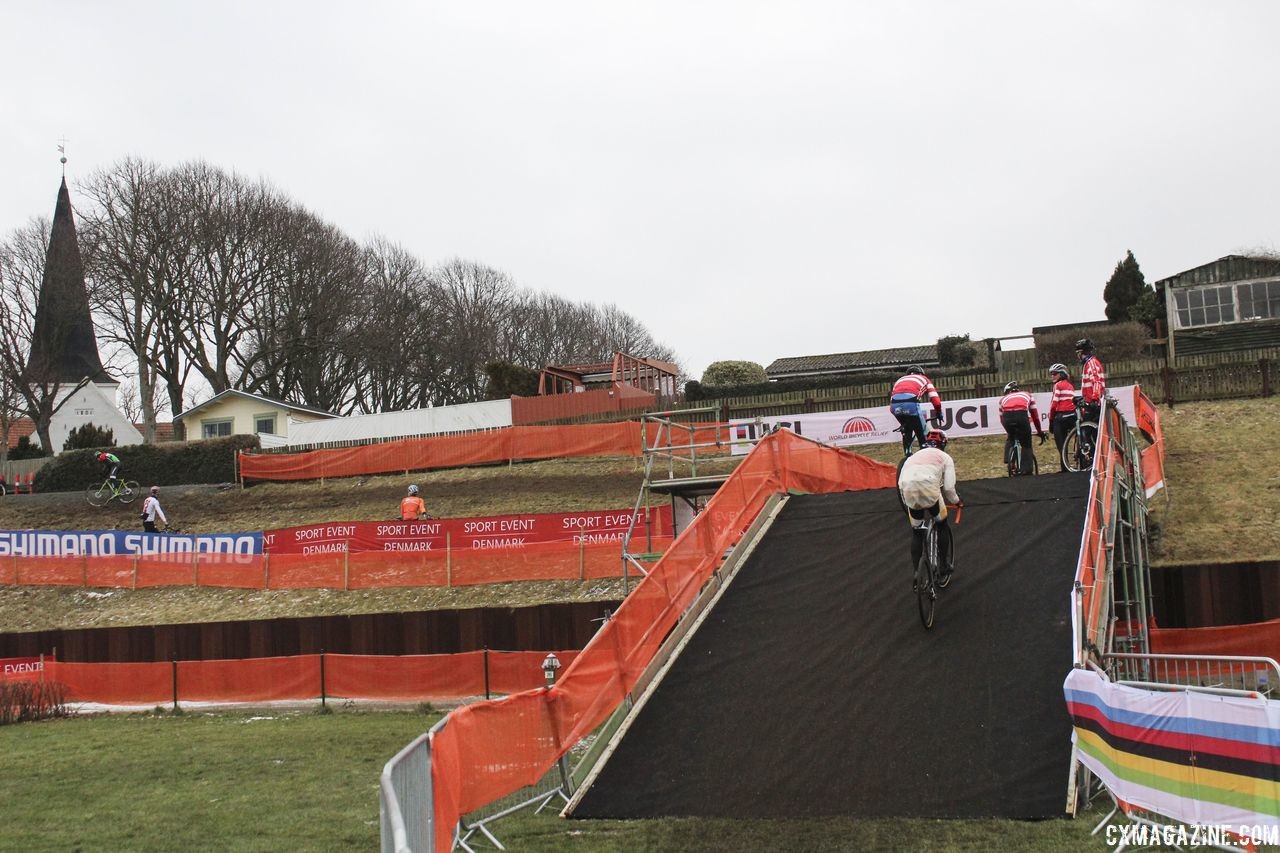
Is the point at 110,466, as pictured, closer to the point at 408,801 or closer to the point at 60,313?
the point at 60,313

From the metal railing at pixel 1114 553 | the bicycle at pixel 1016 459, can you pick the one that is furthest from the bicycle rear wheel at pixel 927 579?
the bicycle at pixel 1016 459

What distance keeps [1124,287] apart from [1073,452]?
160 feet

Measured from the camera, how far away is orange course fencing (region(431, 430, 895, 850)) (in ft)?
29.3

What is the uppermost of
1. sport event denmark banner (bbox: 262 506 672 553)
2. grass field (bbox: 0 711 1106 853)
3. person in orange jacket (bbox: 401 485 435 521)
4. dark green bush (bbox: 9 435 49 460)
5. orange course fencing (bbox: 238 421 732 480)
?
dark green bush (bbox: 9 435 49 460)

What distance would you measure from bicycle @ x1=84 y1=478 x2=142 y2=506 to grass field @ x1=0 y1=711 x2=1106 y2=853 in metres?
22.6

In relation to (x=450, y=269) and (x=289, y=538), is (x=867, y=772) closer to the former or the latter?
(x=289, y=538)

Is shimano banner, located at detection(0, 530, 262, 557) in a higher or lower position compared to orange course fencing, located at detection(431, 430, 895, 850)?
higher

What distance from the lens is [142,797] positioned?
13.0 meters

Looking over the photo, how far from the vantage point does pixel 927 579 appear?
11.7 m

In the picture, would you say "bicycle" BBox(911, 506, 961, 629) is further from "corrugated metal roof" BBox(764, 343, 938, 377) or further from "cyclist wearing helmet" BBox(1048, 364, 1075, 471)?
"corrugated metal roof" BBox(764, 343, 938, 377)

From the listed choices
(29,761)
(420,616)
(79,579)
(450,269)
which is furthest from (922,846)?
(450,269)

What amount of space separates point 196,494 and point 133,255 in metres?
20.7

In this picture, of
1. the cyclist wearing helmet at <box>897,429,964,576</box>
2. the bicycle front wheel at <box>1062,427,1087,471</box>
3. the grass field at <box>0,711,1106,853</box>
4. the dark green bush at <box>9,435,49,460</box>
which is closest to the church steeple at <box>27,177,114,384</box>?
the dark green bush at <box>9,435,49,460</box>

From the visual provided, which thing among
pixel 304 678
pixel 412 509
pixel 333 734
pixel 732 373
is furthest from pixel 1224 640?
pixel 732 373
